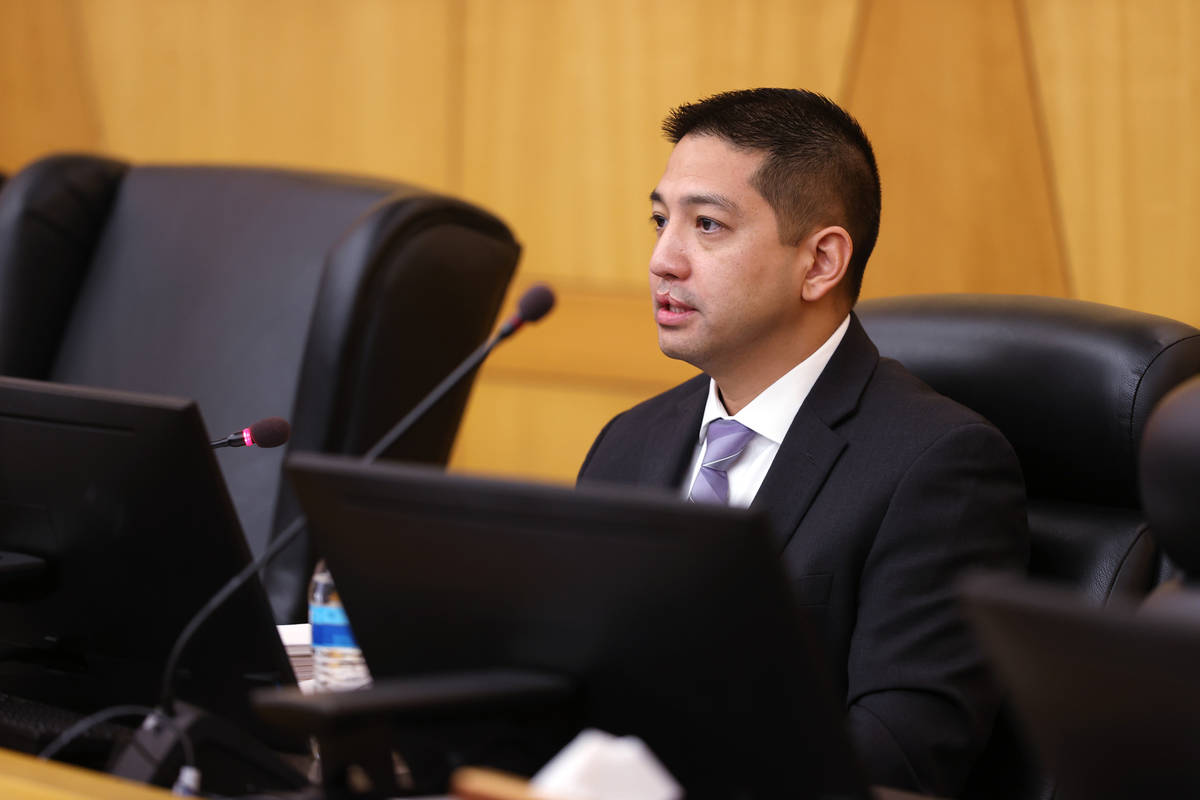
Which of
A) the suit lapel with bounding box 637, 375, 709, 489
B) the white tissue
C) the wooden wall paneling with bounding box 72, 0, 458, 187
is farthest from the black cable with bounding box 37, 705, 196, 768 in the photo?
the wooden wall paneling with bounding box 72, 0, 458, 187

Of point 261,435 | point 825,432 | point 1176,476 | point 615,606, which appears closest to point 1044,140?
point 825,432

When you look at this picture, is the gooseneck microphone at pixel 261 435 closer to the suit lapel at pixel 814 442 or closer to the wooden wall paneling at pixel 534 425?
the suit lapel at pixel 814 442

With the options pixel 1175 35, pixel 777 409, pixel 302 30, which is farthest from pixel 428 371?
pixel 302 30

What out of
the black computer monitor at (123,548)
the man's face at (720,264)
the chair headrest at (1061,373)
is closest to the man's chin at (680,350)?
the man's face at (720,264)

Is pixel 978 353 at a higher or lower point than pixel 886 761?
higher

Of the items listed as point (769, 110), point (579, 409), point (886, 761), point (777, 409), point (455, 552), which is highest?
point (769, 110)

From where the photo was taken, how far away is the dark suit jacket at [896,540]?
142 cm

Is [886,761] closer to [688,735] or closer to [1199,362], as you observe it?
[688,735]

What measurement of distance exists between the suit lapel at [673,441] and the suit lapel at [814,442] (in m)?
0.19

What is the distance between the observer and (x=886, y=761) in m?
1.36

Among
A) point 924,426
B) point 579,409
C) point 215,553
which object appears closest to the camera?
point 215,553

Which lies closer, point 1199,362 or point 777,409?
point 1199,362

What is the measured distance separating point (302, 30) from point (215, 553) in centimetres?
344

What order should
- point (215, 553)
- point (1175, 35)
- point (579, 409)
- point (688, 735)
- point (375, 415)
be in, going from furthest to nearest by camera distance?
point (579, 409) → point (1175, 35) → point (375, 415) → point (215, 553) → point (688, 735)
